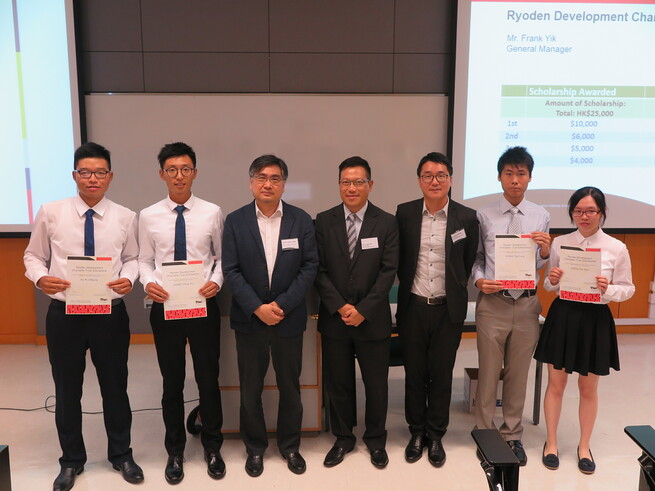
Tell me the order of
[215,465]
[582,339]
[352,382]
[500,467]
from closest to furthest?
[500,467]
[582,339]
[215,465]
[352,382]

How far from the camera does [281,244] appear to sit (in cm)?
286

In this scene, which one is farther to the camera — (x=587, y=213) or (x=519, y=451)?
(x=519, y=451)

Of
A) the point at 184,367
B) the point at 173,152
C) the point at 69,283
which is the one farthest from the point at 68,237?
the point at 184,367

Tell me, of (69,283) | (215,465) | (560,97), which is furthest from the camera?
(560,97)

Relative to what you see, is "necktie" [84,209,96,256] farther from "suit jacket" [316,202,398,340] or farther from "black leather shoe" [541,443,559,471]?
"black leather shoe" [541,443,559,471]

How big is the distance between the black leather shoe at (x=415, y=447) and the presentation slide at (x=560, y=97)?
2510 mm

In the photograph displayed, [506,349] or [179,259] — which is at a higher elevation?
[179,259]

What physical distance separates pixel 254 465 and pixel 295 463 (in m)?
0.23

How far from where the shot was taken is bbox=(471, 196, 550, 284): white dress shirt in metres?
3.03

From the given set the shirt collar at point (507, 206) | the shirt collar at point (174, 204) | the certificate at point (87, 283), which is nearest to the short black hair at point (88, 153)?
the shirt collar at point (174, 204)

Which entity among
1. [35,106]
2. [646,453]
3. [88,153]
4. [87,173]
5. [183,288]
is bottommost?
[646,453]

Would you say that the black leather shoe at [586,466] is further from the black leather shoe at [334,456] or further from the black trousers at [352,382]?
the black leather shoe at [334,456]

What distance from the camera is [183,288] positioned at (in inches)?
109

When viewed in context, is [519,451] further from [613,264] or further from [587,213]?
[587,213]
